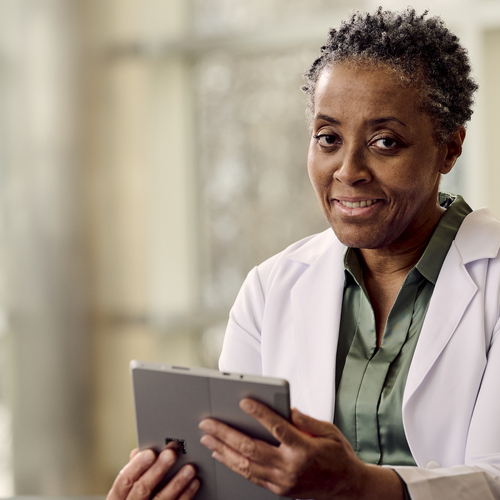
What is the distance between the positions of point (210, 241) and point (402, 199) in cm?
249

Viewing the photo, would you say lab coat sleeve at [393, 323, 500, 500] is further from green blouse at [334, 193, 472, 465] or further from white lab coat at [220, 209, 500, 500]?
green blouse at [334, 193, 472, 465]

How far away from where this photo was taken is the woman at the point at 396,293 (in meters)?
1.34

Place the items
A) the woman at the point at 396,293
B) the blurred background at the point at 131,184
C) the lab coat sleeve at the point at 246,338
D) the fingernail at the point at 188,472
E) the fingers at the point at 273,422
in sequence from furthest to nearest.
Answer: the blurred background at the point at 131,184, the lab coat sleeve at the point at 246,338, the woman at the point at 396,293, the fingernail at the point at 188,472, the fingers at the point at 273,422

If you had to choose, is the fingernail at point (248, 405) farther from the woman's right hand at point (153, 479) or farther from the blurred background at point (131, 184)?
the blurred background at point (131, 184)

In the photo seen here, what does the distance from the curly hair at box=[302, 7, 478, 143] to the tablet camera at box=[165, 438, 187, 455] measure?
0.83 metres

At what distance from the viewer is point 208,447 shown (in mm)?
1174

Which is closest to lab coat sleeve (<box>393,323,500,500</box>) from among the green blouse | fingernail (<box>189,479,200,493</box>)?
the green blouse

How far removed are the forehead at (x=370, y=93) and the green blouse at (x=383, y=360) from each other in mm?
319

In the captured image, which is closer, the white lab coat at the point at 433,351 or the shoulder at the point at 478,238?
the white lab coat at the point at 433,351

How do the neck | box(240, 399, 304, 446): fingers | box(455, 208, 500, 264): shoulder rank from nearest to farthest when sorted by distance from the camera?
box(240, 399, 304, 446): fingers, box(455, 208, 500, 264): shoulder, the neck

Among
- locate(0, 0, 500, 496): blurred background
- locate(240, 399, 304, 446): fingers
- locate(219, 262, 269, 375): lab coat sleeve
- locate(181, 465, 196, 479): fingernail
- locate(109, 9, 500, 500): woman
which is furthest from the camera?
locate(0, 0, 500, 496): blurred background

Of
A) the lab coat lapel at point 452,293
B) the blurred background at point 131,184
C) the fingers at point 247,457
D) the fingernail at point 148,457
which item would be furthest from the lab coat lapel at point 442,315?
the blurred background at point 131,184

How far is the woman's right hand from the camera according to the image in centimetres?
124

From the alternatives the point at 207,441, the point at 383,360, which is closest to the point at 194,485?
the point at 207,441
